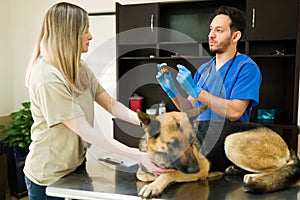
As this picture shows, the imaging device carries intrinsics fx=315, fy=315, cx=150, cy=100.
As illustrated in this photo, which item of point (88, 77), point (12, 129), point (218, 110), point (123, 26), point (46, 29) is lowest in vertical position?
point (12, 129)

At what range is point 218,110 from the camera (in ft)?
4.10

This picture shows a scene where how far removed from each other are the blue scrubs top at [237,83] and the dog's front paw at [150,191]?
1.08ft

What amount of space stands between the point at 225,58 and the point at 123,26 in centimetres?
163

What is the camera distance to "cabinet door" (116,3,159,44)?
2.76 meters

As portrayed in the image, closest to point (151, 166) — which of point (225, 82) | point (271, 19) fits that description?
point (225, 82)

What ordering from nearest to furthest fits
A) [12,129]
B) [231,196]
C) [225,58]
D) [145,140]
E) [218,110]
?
[231,196] < [145,140] < [218,110] < [225,58] < [12,129]

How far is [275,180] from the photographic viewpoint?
3.51ft

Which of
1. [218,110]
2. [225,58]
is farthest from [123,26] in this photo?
[218,110]

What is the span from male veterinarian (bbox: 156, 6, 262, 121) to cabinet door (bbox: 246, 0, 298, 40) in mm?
1217

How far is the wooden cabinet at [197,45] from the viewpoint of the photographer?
243cm

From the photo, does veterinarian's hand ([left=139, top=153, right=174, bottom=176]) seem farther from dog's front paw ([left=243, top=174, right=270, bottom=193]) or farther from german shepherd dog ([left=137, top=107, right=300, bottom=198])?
dog's front paw ([left=243, top=174, right=270, bottom=193])

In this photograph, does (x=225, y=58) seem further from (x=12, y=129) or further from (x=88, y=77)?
(x=12, y=129)

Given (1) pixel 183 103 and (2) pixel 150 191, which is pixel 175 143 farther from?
(1) pixel 183 103

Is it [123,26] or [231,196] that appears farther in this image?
[123,26]
